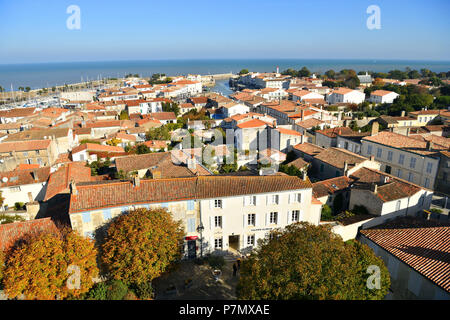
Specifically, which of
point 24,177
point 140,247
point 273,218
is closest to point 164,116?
point 24,177

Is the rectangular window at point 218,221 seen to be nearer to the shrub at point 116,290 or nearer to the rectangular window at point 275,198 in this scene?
the rectangular window at point 275,198

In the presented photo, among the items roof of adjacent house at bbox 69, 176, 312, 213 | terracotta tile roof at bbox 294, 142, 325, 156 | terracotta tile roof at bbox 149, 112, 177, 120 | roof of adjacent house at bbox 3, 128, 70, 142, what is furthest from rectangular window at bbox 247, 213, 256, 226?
terracotta tile roof at bbox 149, 112, 177, 120

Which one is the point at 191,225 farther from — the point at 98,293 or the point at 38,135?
the point at 38,135

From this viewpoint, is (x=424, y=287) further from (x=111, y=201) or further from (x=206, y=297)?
(x=111, y=201)

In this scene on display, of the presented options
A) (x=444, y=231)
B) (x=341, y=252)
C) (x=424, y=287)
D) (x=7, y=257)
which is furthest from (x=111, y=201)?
(x=444, y=231)

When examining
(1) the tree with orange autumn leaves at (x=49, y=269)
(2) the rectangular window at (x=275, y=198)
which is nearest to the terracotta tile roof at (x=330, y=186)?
(2) the rectangular window at (x=275, y=198)
